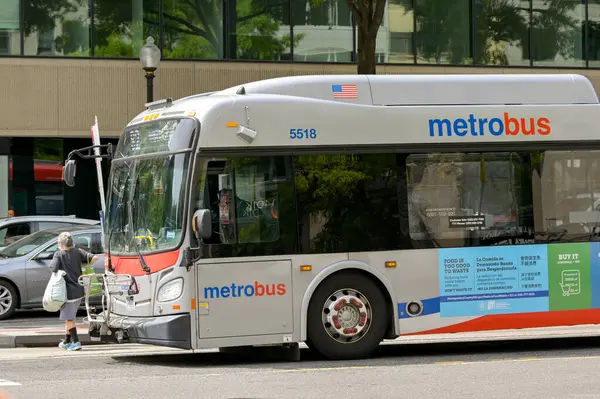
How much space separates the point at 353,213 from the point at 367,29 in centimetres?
943

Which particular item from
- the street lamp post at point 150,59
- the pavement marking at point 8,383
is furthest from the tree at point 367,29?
the pavement marking at point 8,383

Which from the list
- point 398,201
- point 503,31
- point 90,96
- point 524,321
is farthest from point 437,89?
point 503,31

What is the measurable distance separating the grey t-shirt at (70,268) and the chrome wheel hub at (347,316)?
3941mm

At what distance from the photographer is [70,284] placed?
15445 millimetres

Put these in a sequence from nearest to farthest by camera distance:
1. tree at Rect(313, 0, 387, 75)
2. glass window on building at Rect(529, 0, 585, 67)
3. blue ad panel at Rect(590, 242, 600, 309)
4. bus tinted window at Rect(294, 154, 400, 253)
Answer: bus tinted window at Rect(294, 154, 400, 253) < blue ad panel at Rect(590, 242, 600, 309) < tree at Rect(313, 0, 387, 75) < glass window on building at Rect(529, 0, 585, 67)

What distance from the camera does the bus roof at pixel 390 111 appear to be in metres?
12.9

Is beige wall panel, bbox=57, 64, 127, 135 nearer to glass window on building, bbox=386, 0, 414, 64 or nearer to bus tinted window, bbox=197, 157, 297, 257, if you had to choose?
glass window on building, bbox=386, 0, 414, 64

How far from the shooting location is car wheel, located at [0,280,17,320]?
20.5m

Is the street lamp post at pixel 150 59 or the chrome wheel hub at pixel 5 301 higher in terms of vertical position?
the street lamp post at pixel 150 59

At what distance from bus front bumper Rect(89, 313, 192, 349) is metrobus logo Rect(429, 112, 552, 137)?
11.8ft

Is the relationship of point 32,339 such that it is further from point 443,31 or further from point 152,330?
point 443,31

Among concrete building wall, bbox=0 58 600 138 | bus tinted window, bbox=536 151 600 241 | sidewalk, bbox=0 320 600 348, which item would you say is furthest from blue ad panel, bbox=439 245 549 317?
concrete building wall, bbox=0 58 600 138

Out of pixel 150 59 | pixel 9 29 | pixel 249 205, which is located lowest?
pixel 249 205

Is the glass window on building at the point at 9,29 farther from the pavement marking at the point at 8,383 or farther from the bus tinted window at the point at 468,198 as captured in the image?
the pavement marking at the point at 8,383
